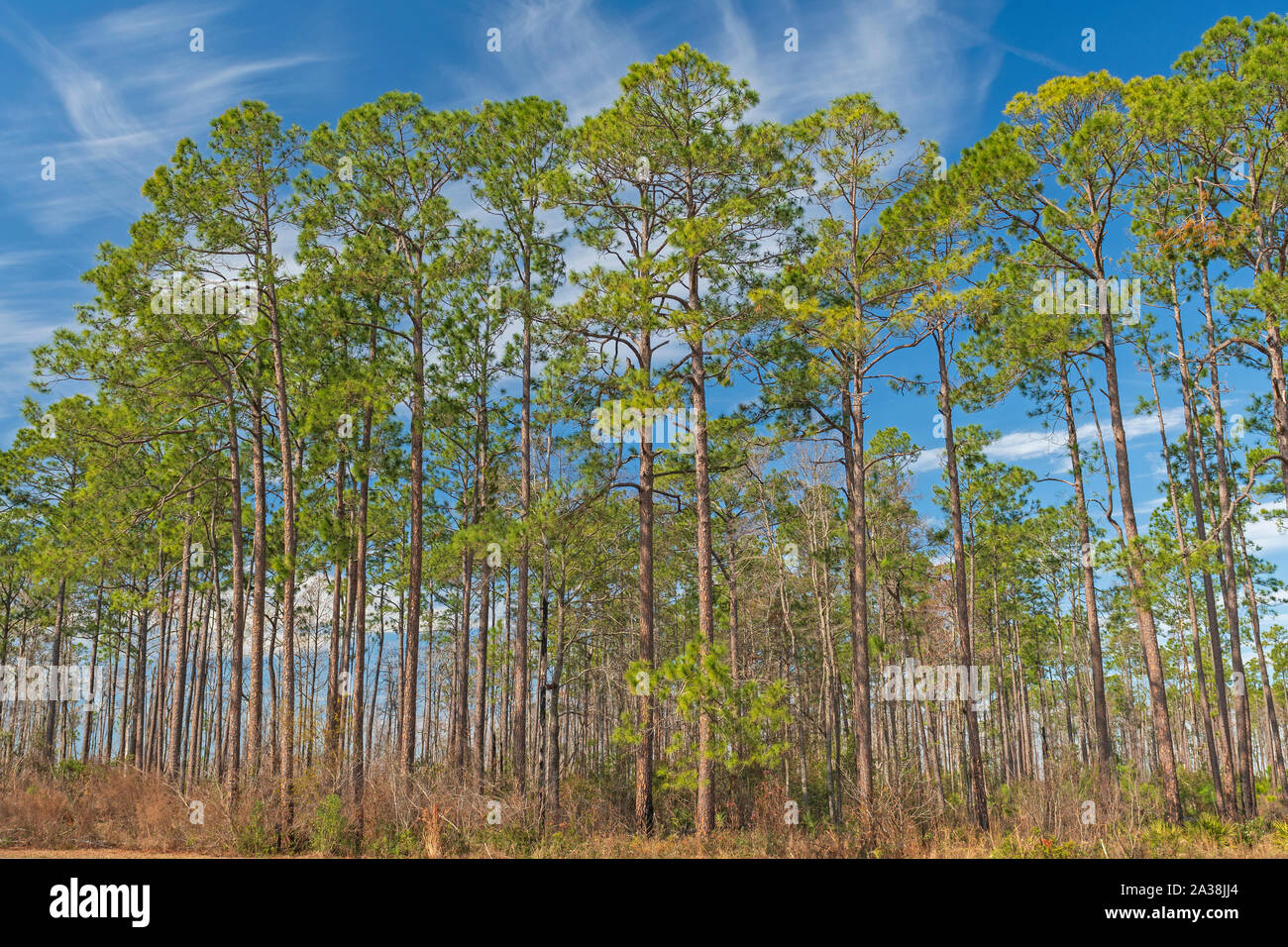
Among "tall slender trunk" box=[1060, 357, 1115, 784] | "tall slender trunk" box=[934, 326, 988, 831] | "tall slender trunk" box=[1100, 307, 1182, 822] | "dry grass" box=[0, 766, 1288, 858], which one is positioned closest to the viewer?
"dry grass" box=[0, 766, 1288, 858]

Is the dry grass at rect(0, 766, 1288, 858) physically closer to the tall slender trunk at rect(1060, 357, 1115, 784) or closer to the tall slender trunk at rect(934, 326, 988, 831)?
the tall slender trunk at rect(934, 326, 988, 831)

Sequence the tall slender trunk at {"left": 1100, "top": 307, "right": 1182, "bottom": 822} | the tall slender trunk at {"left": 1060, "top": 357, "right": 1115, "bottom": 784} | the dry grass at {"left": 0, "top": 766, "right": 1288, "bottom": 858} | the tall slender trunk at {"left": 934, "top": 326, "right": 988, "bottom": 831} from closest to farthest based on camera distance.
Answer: the dry grass at {"left": 0, "top": 766, "right": 1288, "bottom": 858}, the tall slender trunk at {"left": 1100, "top": 307, "right": 1182, "bottom": 822}, the tall slender trunk at {"left": 934, "top": 326, "right": 988, "bottom": 831}, the tall slender trunk at {"left": 1060, "top": 357, "right": 1115, "bottom": 784}

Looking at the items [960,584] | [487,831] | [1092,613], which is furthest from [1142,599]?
[487,831]

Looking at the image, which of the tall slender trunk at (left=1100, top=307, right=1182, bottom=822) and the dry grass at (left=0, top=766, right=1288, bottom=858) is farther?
the tall slender trunk at (left=1100, top=307, right=1182, bottom=822)

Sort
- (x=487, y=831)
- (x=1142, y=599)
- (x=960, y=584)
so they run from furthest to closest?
(x=960, y=584), (x=1142, y=599), (x=487, y=831)

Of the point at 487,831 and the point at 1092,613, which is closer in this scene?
the point at 487,831

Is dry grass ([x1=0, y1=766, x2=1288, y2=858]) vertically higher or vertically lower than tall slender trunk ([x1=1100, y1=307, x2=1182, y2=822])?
lower

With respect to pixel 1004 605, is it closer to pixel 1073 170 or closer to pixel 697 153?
pixel 1073 170

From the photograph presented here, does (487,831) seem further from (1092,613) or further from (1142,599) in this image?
(1092,613)

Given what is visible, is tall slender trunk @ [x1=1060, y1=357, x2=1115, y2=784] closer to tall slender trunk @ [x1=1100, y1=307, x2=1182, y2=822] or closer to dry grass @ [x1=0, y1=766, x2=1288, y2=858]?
tall slender trunk @ [x1=1100, y1=307, x2=1182, y2=822]

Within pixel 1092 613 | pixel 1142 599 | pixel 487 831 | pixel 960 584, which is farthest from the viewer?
pixel 1092 613

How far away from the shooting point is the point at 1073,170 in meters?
16.3
